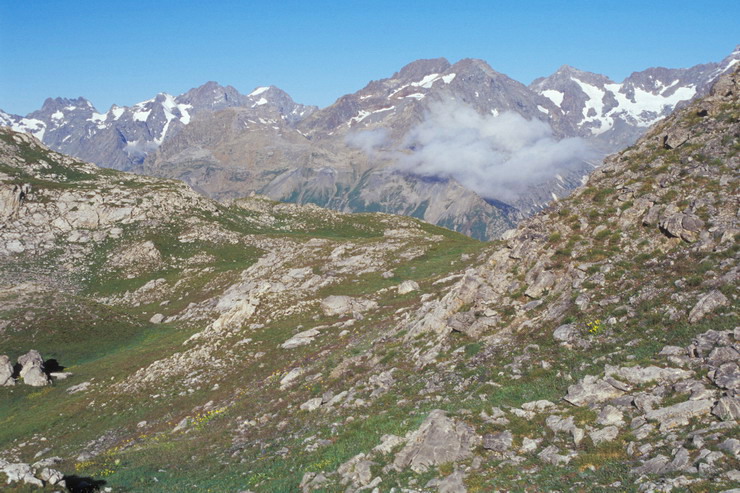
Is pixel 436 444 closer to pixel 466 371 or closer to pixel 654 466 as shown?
pixel 466 371

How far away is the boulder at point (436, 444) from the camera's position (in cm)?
1802

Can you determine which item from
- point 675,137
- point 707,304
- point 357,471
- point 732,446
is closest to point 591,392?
point 732,446

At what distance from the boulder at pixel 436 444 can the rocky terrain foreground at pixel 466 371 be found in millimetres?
95

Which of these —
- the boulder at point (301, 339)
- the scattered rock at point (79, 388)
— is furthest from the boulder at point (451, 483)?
the scattered rock at point (79, 388)

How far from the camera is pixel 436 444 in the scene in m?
18.6

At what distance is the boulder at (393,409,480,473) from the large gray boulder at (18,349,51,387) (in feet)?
178

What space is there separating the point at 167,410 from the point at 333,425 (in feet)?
70.0

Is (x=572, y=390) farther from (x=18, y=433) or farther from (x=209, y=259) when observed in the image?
(x=209, y=259)

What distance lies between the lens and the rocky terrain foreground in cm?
1648

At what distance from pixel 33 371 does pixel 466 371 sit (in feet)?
182

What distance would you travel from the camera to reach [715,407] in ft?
49.2

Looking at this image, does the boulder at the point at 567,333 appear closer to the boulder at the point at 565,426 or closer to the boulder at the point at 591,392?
the boulder at the point at 591,392

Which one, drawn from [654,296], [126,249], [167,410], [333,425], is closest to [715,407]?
[654,296]

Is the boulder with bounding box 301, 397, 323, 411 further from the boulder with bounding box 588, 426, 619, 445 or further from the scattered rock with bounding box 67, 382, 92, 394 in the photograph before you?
the scattered rock with bounding box 67, 382, 92, 394
